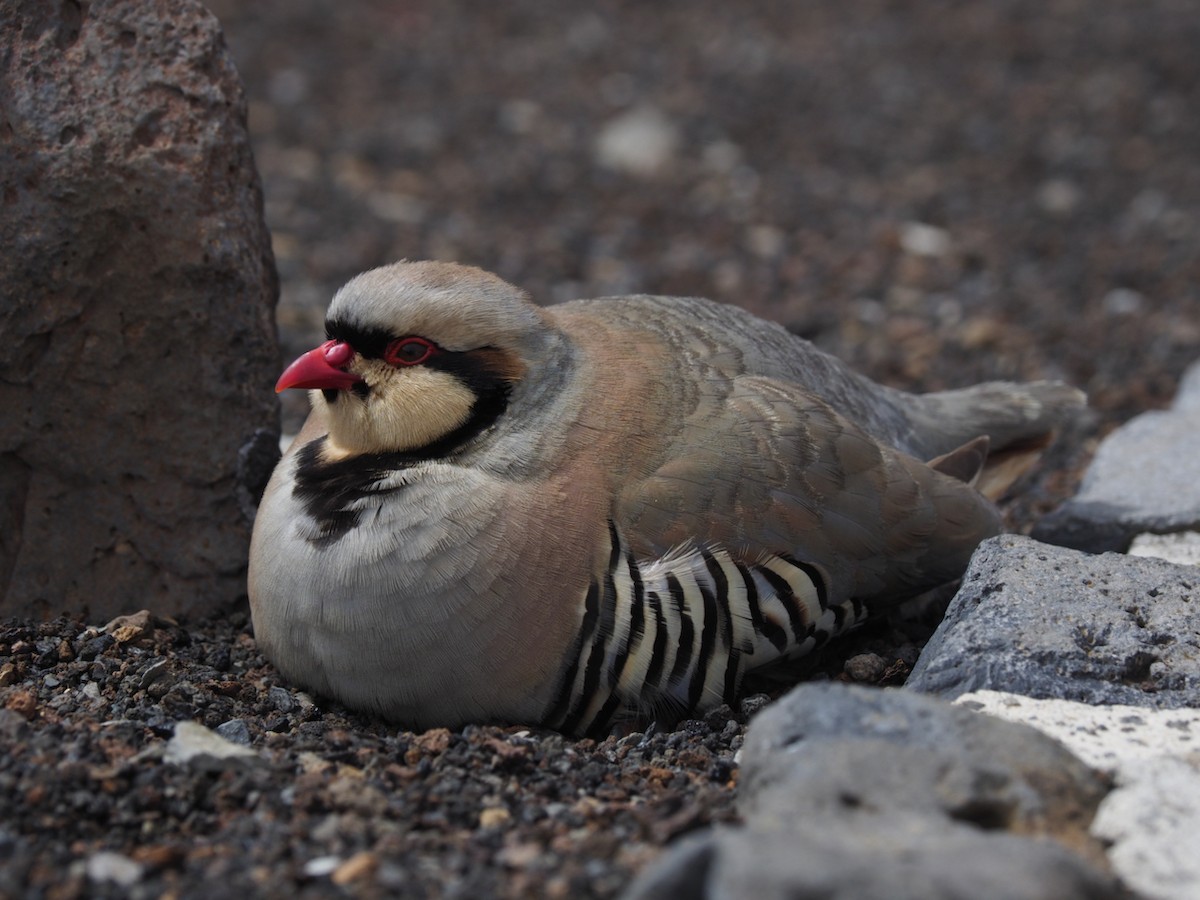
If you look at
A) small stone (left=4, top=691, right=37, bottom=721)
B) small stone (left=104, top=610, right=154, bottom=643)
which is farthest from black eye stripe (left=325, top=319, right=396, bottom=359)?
small stone (left=4, top=691, right=37, bottom=721)

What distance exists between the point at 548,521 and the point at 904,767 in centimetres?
151

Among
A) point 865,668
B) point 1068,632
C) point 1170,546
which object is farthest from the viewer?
point 1170,546

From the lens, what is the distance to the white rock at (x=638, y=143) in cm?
1198

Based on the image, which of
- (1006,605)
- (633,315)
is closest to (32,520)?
(633,315)

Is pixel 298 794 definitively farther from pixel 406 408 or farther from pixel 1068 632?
pixel 1068 632

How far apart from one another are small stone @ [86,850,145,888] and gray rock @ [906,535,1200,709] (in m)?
2.28

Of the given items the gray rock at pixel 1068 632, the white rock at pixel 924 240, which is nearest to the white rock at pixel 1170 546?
the gray rock at pixel 1068 632

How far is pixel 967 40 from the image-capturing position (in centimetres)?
1419

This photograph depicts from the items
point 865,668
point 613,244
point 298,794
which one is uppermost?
point 613,244

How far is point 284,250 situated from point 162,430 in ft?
16.3

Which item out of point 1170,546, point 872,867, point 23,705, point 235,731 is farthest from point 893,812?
point 1170,546

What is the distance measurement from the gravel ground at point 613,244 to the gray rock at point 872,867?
291 mm

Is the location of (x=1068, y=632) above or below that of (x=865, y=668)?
above

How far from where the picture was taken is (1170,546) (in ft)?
18.8
